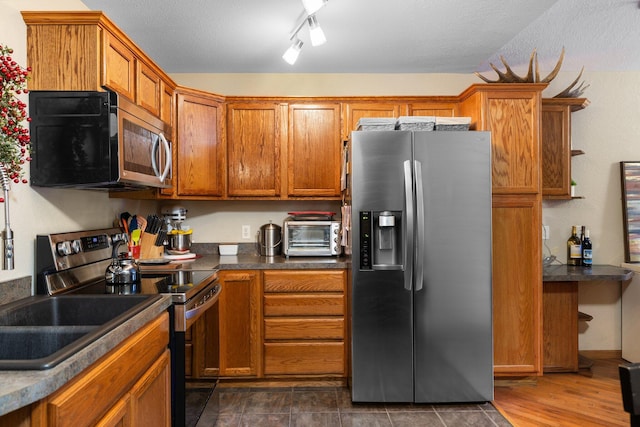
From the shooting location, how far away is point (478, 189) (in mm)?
2596

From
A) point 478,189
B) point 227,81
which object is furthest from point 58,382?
point 227,81

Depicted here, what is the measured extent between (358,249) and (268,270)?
71 cm

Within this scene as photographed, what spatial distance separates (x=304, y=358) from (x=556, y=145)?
2.51 meters

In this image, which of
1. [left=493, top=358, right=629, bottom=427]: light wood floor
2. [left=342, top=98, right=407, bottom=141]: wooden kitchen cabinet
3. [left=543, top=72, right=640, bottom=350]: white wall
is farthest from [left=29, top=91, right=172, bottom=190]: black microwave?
[left=543, top=72, right=640, bottom=350]: white wall

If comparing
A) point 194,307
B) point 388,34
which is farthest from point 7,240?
point 388,34

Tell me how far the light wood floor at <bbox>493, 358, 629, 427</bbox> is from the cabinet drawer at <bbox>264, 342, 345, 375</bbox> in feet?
3.55

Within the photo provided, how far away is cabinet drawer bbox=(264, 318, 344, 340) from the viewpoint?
2928mm

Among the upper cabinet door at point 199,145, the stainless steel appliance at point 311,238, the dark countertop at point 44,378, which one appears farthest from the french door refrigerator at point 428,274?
the dark countertop at point 44,378

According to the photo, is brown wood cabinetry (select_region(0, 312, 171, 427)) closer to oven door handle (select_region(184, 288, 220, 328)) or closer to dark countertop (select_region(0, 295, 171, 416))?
dark countertop (select_region(0, 295, 171, 416))

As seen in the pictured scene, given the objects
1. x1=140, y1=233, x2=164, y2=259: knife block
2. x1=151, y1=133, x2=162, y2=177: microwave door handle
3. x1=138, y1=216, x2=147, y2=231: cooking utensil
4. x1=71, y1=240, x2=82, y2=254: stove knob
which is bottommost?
x1=140, y1=233, x2=164, y2=259: knife block

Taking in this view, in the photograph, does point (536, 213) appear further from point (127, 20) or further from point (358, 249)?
point (127, 20)

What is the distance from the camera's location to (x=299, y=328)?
293 centimetres

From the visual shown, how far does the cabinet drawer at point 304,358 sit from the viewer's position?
293 cm

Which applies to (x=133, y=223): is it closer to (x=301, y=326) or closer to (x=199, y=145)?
(x=199, y=145)
